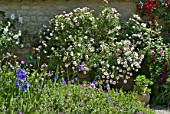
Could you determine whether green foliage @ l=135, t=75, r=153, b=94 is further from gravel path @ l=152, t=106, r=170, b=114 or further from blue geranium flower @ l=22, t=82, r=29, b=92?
blue geranium flower @ l=22, t=82, r=29, b=92

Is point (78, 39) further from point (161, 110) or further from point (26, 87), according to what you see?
point (26, 87)

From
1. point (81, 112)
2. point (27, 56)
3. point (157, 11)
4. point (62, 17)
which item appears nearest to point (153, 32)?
point (157, 11)

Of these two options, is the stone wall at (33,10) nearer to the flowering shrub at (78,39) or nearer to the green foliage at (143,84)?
the flowering shrub at (78,39)

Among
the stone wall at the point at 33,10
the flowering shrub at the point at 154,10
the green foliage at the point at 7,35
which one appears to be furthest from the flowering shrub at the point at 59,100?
the flowering shrub at the point at 154,10

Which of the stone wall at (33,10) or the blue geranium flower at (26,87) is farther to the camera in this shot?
the stone wall at (33,10)

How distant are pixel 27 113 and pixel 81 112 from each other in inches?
28.6

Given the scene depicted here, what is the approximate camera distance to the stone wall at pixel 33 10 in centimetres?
802

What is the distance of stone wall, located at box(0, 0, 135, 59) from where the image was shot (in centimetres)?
802

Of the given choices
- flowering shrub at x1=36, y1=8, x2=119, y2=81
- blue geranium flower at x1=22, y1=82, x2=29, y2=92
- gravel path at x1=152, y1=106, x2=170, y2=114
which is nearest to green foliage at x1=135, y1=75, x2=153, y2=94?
gravel path at x1=152, y1=106, x2=170, y2=114

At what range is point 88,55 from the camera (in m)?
7.28

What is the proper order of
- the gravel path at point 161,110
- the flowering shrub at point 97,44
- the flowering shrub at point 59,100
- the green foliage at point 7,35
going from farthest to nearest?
the green foliage at point 7,35
the flowering shrub at point 97,44
the gravel path at point 161,110
the flowering shrub at point 59,100

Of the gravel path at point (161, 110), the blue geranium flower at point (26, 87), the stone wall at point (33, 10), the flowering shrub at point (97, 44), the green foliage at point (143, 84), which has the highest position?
the stone wall at point (33, 10)

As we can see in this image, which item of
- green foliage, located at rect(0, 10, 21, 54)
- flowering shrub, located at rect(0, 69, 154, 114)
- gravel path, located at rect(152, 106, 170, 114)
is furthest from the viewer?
green foliage, located at rect(0, 10, 21, 54)

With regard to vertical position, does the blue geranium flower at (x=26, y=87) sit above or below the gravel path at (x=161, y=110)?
above
